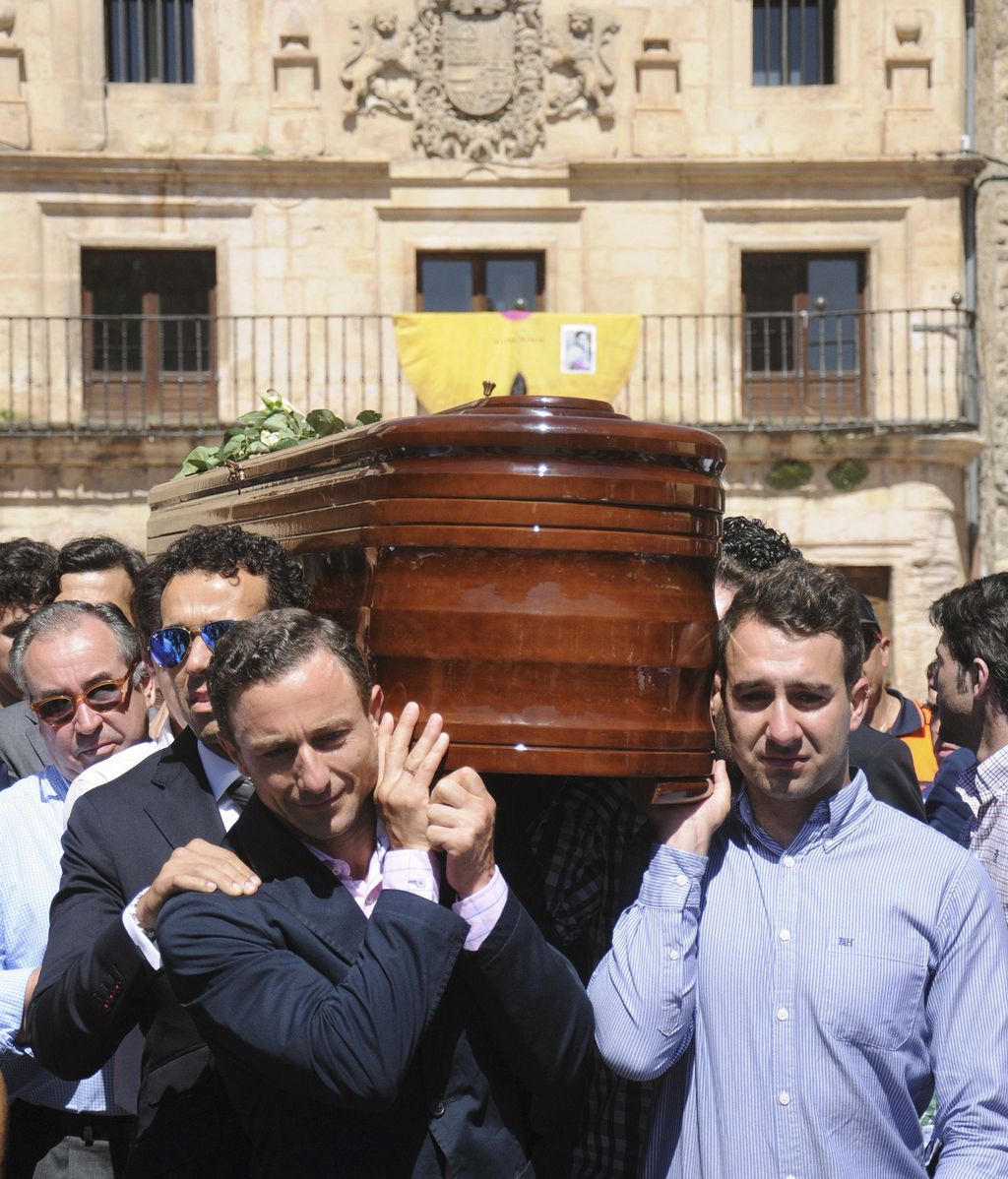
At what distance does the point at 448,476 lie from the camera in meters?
2.65

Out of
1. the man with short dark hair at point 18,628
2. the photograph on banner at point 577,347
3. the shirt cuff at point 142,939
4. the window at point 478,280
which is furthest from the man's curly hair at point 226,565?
the window at point 478,280

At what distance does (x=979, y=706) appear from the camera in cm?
395

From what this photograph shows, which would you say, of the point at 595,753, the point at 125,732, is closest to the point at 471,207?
the point at 125,732

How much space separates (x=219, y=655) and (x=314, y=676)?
184mm

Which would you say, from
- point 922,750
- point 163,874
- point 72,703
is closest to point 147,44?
point 922,750

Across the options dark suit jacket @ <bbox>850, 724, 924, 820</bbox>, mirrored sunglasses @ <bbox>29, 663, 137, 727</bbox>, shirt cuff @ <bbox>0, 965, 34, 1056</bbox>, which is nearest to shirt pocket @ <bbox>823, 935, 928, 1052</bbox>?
dark suit jacket @ <bbox>850, 724, 924, 820</bbox>

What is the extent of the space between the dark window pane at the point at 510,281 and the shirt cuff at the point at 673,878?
13648 millimetres

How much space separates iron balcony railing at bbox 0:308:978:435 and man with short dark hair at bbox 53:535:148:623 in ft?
35.4

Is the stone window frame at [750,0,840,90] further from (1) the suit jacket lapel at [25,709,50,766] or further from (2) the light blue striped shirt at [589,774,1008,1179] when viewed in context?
(2) the light blue striped shirt at [589,774,1008,1179]

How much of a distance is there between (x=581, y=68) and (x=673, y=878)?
14.2 meters

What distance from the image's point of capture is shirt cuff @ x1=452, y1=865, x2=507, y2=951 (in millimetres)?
2512

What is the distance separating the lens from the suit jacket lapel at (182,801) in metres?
2.90

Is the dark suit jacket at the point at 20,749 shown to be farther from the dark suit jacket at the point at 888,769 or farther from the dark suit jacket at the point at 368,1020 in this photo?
the dark suit jacket at the point at 888,769

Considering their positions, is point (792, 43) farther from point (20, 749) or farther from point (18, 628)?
point (20, 749)
